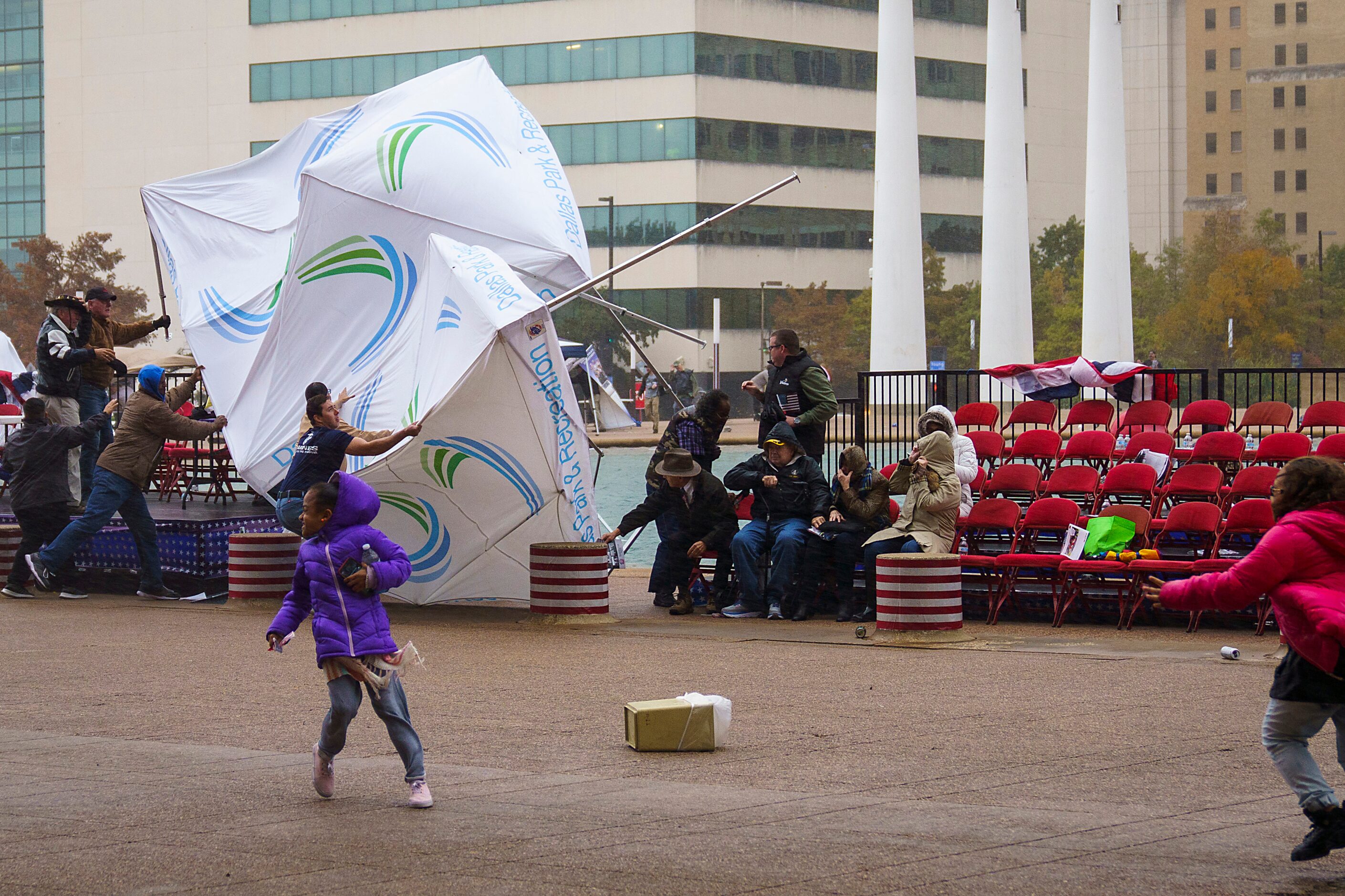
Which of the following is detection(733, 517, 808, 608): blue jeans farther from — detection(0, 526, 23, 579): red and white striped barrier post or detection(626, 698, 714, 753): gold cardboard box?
detection(0, 526, 23, 579): red and white striped barrier post

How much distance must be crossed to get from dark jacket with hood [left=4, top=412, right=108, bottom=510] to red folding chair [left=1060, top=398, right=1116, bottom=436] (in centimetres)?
1111

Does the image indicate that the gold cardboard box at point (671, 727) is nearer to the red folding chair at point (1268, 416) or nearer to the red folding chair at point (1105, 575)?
the red folding chair at point (1105, 575)

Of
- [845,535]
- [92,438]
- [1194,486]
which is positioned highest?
[92,438]

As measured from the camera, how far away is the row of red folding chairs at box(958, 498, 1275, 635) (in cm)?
1395

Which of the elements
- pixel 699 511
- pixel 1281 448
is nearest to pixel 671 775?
pixel 699 511

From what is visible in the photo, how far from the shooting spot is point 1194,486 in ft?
51.1

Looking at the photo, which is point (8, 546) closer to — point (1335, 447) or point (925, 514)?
point (925, 514)

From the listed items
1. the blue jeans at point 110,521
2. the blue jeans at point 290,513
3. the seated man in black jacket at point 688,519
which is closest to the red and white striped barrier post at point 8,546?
the blue jeans at point 110,521

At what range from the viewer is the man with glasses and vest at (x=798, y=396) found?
1588cm

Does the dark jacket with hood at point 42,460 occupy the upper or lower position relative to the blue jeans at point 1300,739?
upper

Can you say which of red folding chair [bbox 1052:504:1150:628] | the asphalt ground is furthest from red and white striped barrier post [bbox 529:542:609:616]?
red folding chair [bbox 1052:504:1150:628]

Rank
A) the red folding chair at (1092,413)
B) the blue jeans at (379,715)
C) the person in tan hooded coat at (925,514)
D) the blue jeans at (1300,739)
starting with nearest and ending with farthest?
1. the blue jeans at (1300,739)
2. the blue jeans at (379,715)
3. the person in tan hooded coat at (925,514)
4. the red folding chair at (1092,413)

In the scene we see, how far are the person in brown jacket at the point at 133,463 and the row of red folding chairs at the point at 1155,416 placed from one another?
902 cm

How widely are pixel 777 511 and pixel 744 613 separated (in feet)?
3.49
